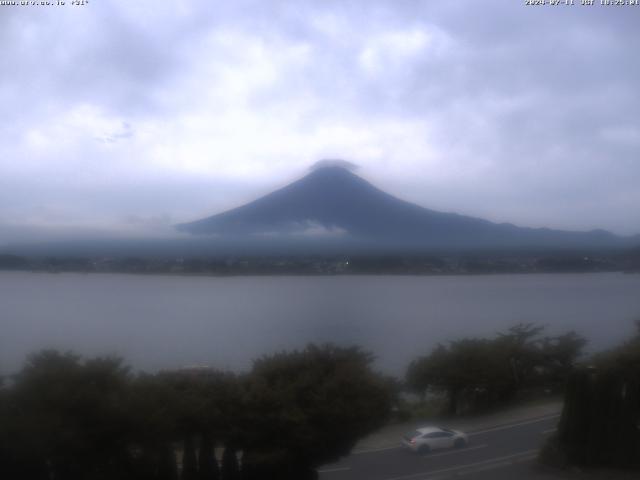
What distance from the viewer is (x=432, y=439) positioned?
31.6 ft

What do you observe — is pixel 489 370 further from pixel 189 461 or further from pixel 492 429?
pixel 189 461

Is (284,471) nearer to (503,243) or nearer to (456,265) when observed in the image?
(456,265)

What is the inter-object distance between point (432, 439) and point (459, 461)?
0.63m

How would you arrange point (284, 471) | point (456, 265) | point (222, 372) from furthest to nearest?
point (456, 265) < point (222, 372) < point (284, 471)

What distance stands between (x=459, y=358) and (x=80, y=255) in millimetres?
7461

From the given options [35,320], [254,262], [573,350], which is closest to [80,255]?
[35,320]

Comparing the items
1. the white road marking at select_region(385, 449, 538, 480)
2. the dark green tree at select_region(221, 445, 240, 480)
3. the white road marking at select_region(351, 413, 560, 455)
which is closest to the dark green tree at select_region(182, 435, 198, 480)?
the dark green tree at select_region(221, 445, 240, 480)

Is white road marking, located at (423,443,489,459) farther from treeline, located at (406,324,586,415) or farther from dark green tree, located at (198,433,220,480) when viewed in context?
dark green tree, located at (198,433,220,480)

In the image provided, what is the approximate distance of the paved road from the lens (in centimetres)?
863

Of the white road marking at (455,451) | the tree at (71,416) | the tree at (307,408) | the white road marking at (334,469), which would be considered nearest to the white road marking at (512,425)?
the white road marking at (455,451)

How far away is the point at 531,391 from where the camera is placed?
41.7 ft

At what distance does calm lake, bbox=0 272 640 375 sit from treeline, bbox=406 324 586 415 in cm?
110

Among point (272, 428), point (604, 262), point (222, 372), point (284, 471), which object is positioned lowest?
point (284, 471)

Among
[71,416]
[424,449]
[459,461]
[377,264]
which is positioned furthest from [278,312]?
[71,416]
